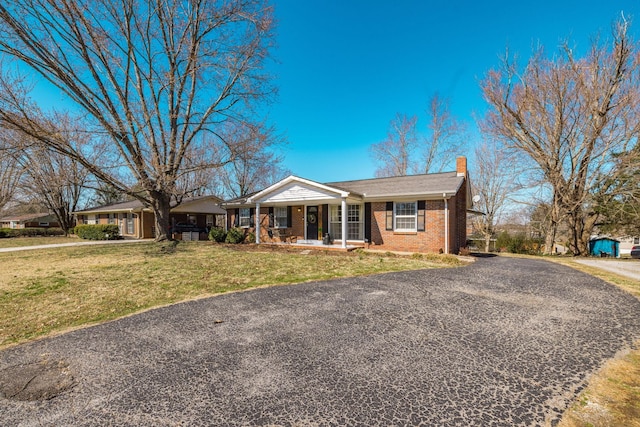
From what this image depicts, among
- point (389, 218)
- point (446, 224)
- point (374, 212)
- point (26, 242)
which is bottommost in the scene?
point (26, 242)

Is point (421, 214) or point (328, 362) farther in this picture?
point (421, 214)

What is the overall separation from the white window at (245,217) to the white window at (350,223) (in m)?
6.03

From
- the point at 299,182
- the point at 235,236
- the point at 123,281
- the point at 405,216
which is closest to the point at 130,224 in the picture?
the point at 235,236

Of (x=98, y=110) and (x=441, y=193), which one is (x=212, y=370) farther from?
(x=98, y=110)

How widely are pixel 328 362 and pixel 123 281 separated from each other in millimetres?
6580

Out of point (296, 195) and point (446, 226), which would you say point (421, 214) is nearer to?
point (446, 226)

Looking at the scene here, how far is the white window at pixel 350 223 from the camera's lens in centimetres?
1455

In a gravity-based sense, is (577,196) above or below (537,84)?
below

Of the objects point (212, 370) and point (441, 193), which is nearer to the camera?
point (212, 370)

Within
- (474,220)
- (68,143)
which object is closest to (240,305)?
(68,143)

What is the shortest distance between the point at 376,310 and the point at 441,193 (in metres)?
8.54

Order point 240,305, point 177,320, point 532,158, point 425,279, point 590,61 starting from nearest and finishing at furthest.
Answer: point 177,320
point 240,305
point 425,279
point 590,61
point 532,158

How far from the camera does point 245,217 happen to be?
1853 cm

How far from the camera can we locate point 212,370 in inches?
116
